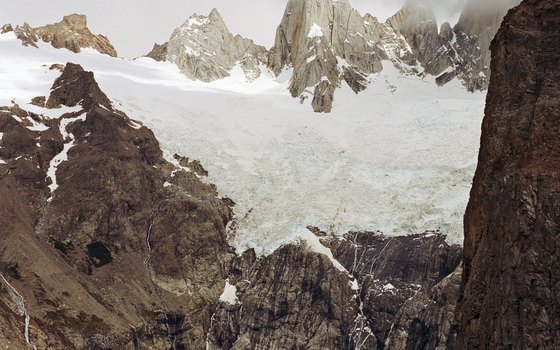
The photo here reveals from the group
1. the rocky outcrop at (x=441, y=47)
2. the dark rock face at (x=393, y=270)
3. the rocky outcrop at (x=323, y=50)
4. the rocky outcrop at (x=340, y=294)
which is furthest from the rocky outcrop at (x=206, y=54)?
the dark rock face at (x=393, y=270)

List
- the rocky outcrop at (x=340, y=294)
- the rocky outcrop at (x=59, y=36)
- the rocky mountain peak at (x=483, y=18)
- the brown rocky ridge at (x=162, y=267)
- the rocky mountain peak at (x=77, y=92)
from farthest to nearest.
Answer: the rocky mountain peak at (x=483, y=18) → the rocky outcrop at (x=59, y=36) → the rocky mountain peak at (x=77, y=92) → the rocky outcrop at (x=340, y=294) → the brown rocky ridge at (x=162, y=267)

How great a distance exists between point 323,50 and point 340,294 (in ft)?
251

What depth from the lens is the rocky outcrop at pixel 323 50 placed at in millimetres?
170375

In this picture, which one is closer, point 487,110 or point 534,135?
point 534,135

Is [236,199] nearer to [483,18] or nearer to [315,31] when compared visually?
[315,31]

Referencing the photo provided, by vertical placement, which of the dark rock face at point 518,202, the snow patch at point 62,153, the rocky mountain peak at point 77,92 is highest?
the dark rock face at point 518,202

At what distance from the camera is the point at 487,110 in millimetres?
53438

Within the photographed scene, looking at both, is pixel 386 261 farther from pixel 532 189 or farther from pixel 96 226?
pixel 532 189

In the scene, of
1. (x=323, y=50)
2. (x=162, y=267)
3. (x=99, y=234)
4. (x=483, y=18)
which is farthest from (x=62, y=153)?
(x=483, y=18)

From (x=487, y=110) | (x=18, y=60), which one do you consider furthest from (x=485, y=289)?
(x=18, y=60)

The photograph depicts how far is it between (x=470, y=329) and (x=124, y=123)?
99156 mm

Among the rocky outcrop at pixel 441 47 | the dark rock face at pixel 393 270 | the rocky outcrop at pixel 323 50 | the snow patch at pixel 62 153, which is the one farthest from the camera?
the rocky outcrop at pixel 441 47

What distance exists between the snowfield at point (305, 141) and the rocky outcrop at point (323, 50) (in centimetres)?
347

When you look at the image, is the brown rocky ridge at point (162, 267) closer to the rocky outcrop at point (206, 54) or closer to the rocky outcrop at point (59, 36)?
the rocky outcrop at point (59, 36)
